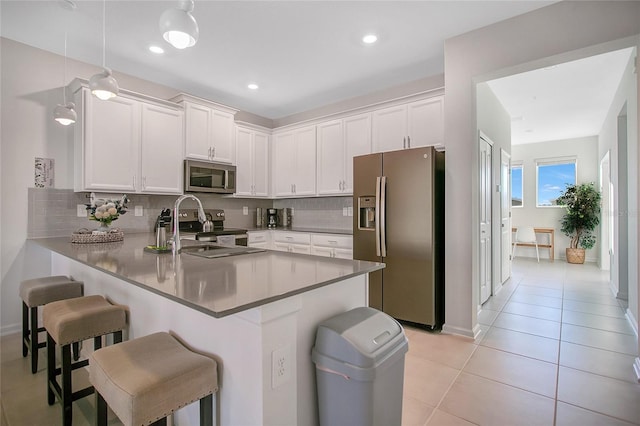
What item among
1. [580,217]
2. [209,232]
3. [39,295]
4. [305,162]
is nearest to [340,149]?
[305,162]

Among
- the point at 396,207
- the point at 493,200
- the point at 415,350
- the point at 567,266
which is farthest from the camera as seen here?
the point at 567,266

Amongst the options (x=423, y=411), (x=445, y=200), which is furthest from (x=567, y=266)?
(x=423, y=411)

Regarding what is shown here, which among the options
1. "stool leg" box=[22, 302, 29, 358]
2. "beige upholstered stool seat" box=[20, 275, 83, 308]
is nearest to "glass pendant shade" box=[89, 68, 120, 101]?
"beige upholstered stool seat" box=[20, 275, 83, 308]

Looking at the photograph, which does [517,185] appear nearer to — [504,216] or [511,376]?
[504,216]

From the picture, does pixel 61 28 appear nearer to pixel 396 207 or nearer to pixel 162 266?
pixel 162 266

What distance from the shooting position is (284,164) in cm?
495

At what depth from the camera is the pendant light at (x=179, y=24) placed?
5.08 ft

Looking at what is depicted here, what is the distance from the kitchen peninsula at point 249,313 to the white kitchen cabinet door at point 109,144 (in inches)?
68.9

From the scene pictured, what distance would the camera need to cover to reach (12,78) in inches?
117

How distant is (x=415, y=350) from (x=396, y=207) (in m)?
1.34

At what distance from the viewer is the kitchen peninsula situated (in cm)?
109

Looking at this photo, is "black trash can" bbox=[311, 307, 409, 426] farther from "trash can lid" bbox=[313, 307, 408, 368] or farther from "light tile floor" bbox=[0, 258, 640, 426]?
"light tile floor" bbox=[0, 258, 640, 426]

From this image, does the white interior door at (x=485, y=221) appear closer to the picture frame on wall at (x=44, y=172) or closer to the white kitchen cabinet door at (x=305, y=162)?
the white kitchen cabinet door at (x=305, y=162)

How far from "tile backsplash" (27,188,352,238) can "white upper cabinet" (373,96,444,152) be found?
1083 millimetres
